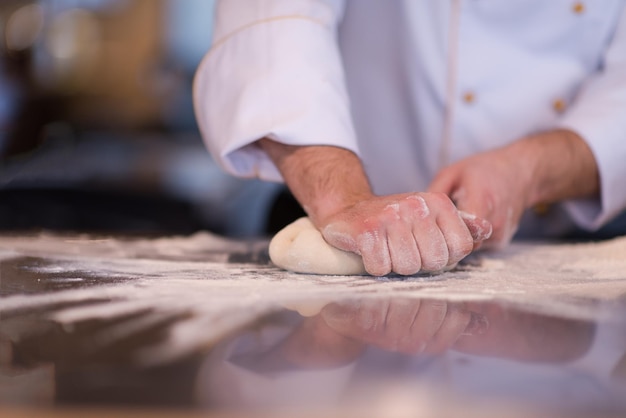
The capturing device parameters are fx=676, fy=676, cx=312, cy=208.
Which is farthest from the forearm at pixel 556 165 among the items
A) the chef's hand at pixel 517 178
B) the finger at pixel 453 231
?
the finger at pixel 453 231

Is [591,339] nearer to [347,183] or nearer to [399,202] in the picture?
[399,202]

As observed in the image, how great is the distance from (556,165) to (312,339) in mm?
784

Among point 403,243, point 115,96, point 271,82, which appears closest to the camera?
point 403,243

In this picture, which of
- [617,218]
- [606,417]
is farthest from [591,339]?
[617,218]

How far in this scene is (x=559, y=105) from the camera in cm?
133

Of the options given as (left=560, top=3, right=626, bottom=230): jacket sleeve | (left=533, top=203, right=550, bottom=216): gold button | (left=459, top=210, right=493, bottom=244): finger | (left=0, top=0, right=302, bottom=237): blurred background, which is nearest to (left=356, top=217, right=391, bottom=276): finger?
(left=459, top=210, right=493, bottom=244): finger

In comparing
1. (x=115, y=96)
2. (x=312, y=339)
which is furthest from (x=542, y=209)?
(x=115, y=96)

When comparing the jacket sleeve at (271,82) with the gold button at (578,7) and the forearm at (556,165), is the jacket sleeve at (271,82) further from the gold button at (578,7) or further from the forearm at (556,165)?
the gold button at (578,7)

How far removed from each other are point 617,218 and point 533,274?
743 mm

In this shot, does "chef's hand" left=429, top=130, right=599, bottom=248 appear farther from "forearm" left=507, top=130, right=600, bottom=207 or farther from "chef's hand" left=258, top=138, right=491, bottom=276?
"chef's hand" left=258, top=138, right=491, bottom=276

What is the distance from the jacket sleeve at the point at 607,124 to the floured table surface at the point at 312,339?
1.12ft

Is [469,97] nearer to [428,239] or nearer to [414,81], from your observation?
[414,81]

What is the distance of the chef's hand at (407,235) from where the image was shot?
0.81 metres

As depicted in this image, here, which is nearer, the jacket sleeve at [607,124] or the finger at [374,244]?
the finger at [374,244]
